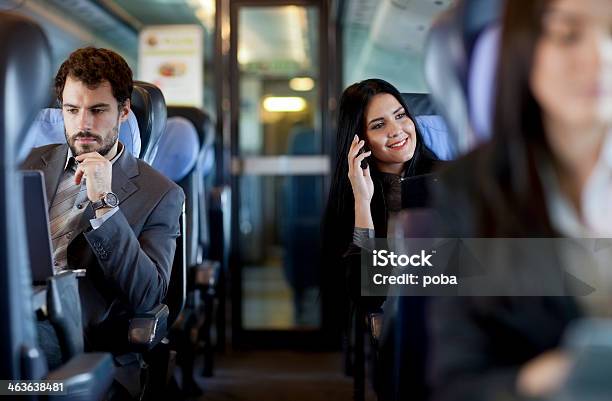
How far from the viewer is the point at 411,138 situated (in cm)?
184

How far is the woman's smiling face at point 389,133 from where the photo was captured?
1.85 metres


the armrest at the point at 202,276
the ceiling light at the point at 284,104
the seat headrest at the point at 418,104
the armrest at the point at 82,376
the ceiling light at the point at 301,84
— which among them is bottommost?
the armrest at the point at 202,276

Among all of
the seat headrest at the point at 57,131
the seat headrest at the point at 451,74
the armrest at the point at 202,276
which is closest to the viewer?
the seat headrest at the point at 451,74

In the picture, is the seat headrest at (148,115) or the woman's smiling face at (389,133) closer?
the woman's smiling face at (389,133)

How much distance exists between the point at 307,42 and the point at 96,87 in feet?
8.35

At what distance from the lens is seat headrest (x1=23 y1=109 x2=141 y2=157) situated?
165cm

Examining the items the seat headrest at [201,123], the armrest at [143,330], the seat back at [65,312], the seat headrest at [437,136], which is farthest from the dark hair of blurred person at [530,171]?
the seat headrest at [201,123]

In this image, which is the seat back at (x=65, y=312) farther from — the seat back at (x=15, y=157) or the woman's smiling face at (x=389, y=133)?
the woman's smiling face at (x=389, y=133)

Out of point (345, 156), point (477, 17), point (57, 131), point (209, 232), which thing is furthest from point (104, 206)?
point (209, 232)

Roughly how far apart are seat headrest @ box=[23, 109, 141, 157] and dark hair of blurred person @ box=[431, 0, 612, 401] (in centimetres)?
83

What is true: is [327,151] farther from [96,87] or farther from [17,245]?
[17,245]

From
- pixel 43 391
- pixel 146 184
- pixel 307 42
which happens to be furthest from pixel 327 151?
pixel 43 391

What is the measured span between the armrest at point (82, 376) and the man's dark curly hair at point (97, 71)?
799 mm

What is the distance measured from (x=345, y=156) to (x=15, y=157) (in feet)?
3.19
